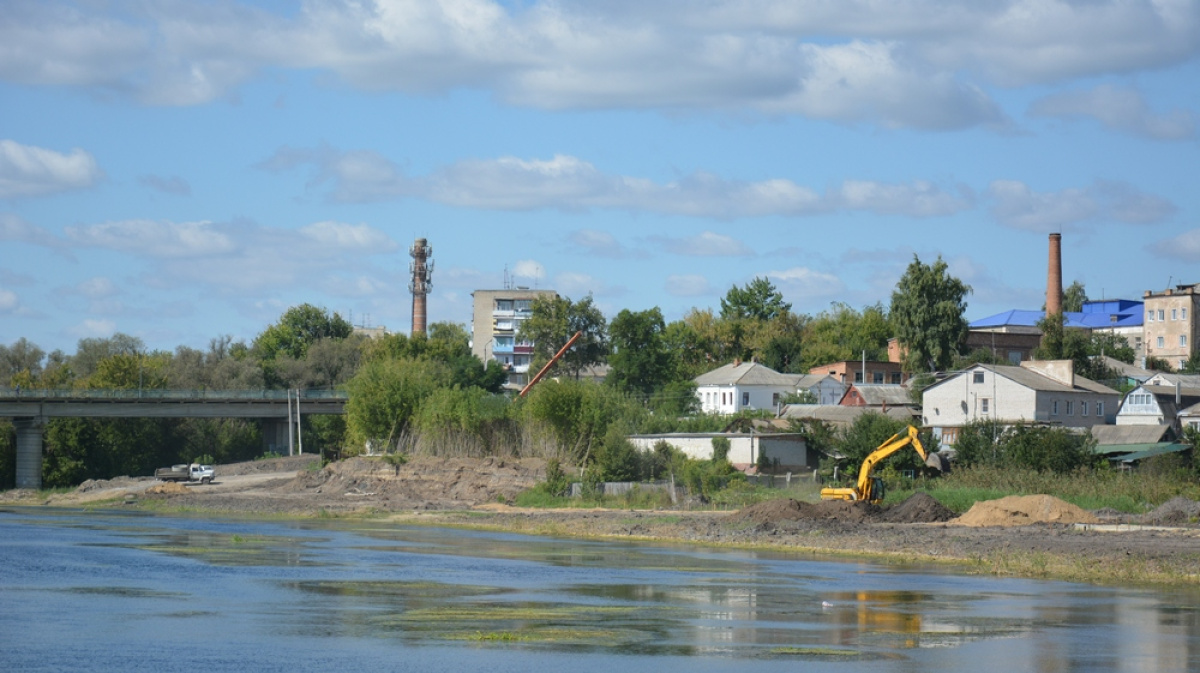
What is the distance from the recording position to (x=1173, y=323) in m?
155

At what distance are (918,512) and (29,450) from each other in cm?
6791

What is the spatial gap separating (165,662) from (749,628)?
11.5 m

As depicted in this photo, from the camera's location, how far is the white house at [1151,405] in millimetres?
88000

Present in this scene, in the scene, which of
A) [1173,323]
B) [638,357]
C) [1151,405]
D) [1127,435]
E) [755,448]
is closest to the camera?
[1127,435]

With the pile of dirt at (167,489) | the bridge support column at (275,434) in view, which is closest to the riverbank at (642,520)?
the pile of dirt at (167,489)

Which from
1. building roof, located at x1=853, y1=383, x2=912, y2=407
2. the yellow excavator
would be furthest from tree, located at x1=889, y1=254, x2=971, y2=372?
the yellow excavator

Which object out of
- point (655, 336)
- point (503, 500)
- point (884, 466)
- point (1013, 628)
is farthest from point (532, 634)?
point (655, 336)

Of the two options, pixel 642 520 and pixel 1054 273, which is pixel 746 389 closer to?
pixel 1054 273

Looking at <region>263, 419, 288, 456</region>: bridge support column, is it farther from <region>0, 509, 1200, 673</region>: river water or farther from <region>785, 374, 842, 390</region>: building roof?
<region>0, 509, 1200, 673</region>: river water

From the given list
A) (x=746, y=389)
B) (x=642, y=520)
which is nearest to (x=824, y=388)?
(x=746, y=389)

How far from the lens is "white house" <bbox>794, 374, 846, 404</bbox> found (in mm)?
115625

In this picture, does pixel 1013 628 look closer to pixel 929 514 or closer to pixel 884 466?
pixel 929 514

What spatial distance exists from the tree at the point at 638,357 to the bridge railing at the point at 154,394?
97.0 feet

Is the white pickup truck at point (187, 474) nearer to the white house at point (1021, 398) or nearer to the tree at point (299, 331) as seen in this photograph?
the white house at point (1021, 398)
